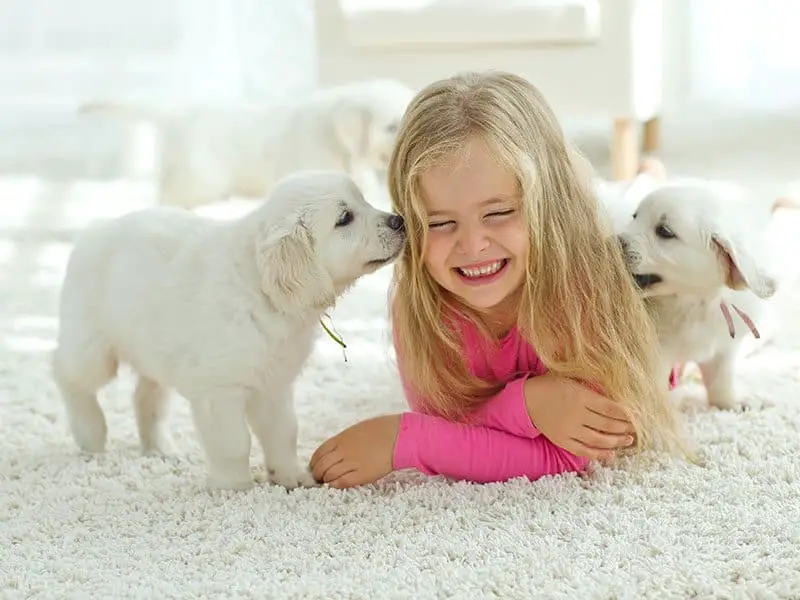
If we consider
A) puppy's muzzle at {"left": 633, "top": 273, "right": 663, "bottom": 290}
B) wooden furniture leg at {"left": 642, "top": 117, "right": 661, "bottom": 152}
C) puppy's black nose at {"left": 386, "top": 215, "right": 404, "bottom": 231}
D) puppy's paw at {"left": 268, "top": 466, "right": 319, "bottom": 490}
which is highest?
puppy's black nose at {"left": 386, "top": 215, "right": 404, "bottom": 231}

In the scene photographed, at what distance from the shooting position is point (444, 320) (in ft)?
6.10

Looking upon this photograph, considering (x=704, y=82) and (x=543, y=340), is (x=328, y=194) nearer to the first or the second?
(x=543, y=340)

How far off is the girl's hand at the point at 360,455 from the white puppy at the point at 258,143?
176cm

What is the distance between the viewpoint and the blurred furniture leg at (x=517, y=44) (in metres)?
3.39

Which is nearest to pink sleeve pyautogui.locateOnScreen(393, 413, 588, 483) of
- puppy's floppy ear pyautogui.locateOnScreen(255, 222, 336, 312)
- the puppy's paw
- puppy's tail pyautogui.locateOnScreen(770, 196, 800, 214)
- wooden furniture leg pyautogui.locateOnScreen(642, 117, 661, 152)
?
the puppy's paw

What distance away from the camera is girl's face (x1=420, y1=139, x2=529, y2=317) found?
1677 millimetres

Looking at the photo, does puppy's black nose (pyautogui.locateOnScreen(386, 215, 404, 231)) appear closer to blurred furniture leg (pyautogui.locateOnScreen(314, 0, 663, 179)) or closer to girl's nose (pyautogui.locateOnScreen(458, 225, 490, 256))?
girl's nose (pyautogui.locateOnScreen(458, 225, 490, 256))

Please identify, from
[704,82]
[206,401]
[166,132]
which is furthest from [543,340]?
[704,82]

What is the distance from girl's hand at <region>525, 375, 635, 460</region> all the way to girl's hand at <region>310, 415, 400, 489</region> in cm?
22

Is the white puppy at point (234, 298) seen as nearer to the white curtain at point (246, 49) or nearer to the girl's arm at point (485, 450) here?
the girl's arm at point (485, 450)

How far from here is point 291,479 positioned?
1.80 metres

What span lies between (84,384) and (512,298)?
710 millimetres

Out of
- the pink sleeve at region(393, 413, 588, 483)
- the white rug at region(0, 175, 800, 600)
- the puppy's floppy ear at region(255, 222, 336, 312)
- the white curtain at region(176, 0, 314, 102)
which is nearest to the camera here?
the white rug at region(0, 175, 800, 600)

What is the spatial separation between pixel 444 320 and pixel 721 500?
514mm
